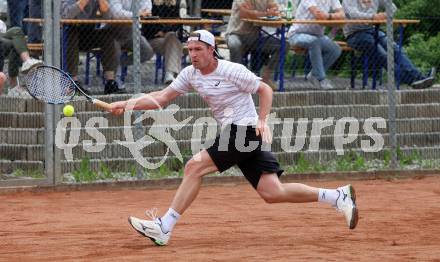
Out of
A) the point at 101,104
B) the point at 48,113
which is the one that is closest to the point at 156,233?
the point at 101,104

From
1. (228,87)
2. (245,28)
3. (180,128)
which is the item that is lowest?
(180,128)

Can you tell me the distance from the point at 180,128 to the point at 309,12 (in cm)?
244

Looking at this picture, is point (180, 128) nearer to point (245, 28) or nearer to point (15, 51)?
point (245, 28)

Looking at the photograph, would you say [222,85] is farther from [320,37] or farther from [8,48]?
[320,37]

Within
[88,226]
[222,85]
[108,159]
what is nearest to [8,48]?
[108,159]

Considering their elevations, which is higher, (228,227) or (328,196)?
(328,196)

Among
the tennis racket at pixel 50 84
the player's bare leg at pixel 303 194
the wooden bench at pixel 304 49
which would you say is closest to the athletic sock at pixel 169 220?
the player's bare leg at pixel 303 194

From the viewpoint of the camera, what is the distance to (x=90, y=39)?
14.1 m

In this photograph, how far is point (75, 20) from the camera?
13.6 m

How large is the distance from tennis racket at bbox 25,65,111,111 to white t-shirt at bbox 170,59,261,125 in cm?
102

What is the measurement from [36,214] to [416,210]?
384 cm

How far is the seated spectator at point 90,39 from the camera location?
45.2 feet

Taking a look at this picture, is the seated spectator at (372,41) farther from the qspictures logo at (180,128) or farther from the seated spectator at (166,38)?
the seated spectator at (166,38)

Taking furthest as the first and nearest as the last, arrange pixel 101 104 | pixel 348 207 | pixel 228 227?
1. pixel 228 227
2. pixel 348 207
3. pixel 101 104
